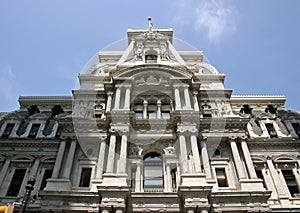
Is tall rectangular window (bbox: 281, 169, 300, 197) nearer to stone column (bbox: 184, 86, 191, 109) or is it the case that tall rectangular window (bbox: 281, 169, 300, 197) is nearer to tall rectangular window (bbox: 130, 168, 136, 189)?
stone column (bbox: 184, 86, 191, 109)

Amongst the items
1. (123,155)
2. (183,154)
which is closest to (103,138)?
(123,155)

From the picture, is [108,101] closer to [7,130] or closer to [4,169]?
[7,130]

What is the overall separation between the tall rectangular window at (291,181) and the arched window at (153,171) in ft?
31.2

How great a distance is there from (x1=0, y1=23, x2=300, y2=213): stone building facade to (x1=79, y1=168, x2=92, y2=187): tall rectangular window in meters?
0.07

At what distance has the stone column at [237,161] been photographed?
2212cm

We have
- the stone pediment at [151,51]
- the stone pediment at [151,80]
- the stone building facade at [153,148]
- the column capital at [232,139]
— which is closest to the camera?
the stone building facade at [153,148]

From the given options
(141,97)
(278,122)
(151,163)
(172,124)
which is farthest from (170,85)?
(278,122)

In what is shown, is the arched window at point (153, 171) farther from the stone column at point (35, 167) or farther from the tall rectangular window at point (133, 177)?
the stone column at point (35, 167)

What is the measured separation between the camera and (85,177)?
75.9 ft

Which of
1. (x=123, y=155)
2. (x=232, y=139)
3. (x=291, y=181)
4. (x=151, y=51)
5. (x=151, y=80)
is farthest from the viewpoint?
(x=151, y=51)

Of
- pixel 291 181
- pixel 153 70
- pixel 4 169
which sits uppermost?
pixel 153 70

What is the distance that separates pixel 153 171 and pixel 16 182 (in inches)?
416

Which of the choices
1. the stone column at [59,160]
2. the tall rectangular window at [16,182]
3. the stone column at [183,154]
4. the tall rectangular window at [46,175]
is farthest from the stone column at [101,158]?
the tall rectangular window at [16,182]

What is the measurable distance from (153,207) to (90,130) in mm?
8795
